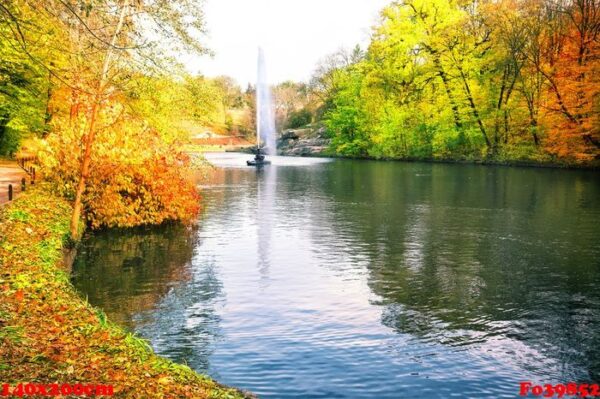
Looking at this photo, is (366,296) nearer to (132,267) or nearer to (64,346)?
(132,267)

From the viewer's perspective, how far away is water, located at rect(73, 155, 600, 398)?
9.76 m

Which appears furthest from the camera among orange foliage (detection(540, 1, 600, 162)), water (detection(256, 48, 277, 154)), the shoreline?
water (detection(256, 48, 277, 154))

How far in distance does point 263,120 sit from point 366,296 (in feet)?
368

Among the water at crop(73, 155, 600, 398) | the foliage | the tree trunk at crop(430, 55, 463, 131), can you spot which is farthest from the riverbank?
the water at crop(73, 155, 600, 398)

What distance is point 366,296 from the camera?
14.1m

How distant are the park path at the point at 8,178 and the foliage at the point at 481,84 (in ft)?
156

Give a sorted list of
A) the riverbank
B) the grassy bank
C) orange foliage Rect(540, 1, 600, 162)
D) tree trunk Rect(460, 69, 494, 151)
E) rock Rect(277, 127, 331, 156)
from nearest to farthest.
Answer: the grassy bank
orange foliage Rect(540, 1, 600, 162)
the riverbank
tree trunk Rect(460, 69, 494, 151)
rock Rect(277, 127, 331, 156)

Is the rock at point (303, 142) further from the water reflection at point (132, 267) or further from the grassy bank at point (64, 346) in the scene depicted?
the grassy bank at point (64, 346)

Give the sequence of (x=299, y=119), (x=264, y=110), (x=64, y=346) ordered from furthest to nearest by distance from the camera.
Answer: (x=299, y=119) < (x=264, y=110) < (x=64, y=346)

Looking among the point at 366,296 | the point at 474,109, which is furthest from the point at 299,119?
the point at 366,296

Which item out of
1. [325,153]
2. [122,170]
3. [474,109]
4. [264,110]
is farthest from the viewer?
[264,110]

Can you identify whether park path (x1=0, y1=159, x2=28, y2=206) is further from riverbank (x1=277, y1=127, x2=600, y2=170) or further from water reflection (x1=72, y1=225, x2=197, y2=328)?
riverbank (x1=277, y1=127, x2=600, y2=170)

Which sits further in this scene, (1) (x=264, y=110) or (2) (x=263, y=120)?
(2) (x=263, y=120)

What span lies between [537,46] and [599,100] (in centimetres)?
965
